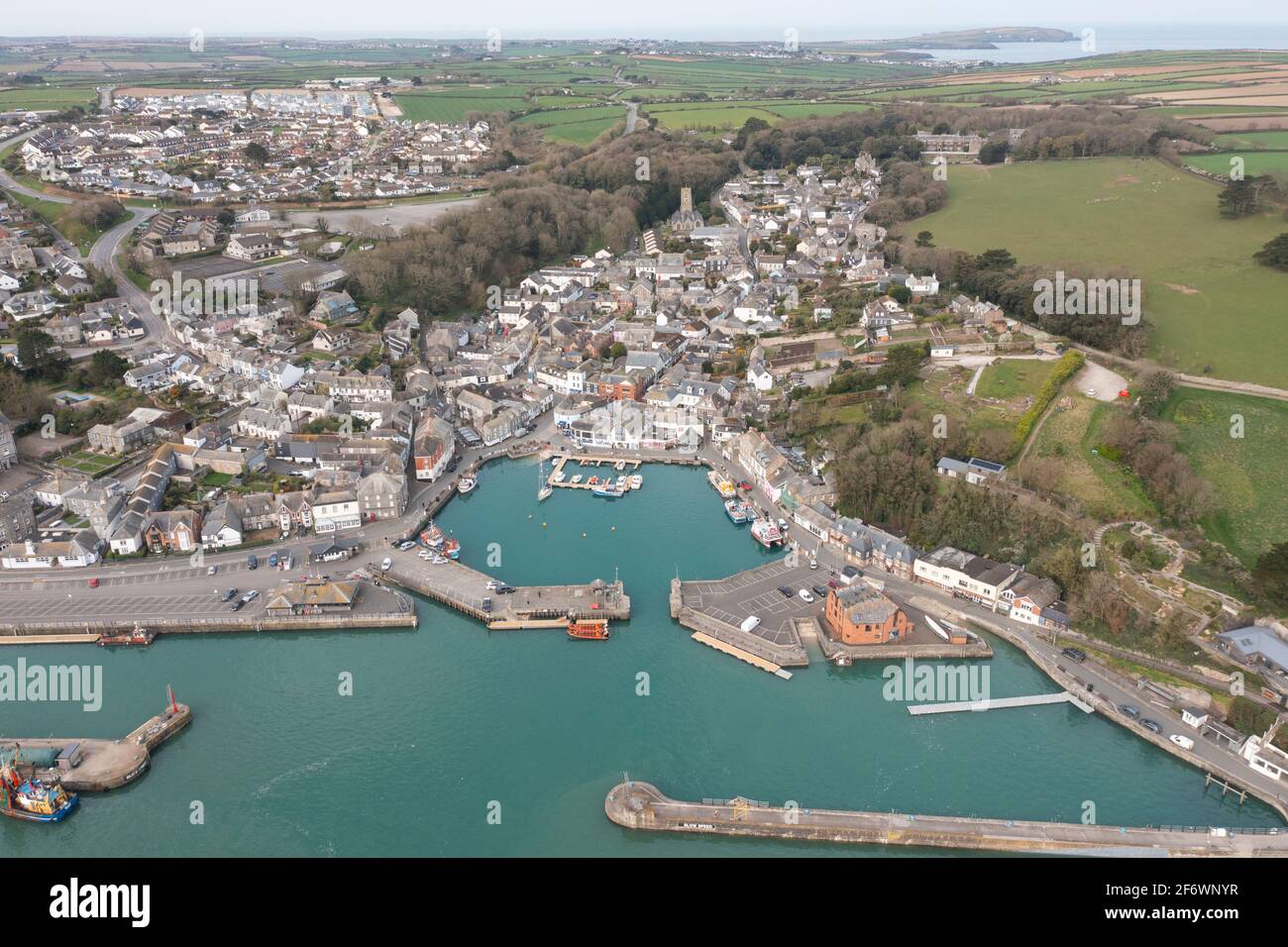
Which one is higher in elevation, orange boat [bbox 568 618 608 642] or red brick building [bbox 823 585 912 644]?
red brick building [bbox 823 585 912 644]

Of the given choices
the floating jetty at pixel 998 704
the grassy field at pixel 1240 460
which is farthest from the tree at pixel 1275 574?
the floating jetty at pixel 998 704

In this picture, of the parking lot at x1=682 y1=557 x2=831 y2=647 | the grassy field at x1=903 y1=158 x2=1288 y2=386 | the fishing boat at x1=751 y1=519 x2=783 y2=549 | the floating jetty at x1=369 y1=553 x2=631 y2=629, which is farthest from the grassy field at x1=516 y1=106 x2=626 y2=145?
the parking lot at x1=682 y1=557 x2=831 y2=647

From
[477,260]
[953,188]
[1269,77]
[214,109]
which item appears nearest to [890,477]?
[477,260]

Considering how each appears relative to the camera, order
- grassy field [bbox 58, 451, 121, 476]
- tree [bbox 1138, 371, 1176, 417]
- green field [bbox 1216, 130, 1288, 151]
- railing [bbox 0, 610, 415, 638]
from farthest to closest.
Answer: green field [bbox 1216, 130, 1288, 151]
grassy field [bbox 58, 451, 121, 476]
tree [bbox 1138, 371, 1176, 417]
railing [bbox 0, 610, 415, 638]

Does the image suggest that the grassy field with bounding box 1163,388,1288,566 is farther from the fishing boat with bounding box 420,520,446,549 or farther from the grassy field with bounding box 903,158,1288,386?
the fishing boat with bounding box 420,520,446,549

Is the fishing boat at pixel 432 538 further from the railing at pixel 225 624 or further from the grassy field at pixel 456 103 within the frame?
the grassy field at pixel 456 103

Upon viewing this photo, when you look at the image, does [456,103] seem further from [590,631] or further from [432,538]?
[590,631]
